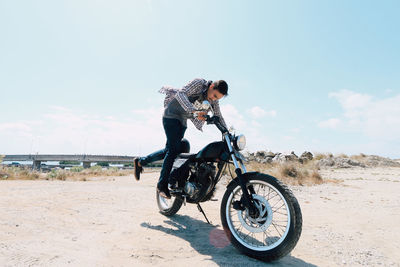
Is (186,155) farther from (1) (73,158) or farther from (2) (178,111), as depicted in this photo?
(1) (73,158)

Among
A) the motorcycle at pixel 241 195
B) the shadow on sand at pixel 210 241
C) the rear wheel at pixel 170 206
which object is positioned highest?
the motorcycle at pixel 241 195

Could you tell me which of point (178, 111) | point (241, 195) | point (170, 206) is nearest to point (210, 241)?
point (241, 195)

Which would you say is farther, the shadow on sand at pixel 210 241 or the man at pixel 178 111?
the man at pixel 178 111

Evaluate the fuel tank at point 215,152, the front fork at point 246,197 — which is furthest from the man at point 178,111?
the front fork at point 246,197

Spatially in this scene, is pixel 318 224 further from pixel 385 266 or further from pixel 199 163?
pixel 199 163

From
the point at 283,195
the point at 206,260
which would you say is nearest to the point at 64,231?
the point at 206,260

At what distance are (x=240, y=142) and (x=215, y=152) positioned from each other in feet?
1.21

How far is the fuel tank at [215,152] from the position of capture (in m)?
2.93

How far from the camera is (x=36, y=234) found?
2639 millimetres

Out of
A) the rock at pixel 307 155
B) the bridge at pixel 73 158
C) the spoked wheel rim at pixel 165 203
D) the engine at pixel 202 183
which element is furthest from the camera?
the bridge at pixel 73 158

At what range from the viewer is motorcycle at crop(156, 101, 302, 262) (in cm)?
218

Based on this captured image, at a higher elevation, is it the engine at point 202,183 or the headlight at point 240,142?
the headlight at point 240,142

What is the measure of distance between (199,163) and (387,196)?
6.03 m

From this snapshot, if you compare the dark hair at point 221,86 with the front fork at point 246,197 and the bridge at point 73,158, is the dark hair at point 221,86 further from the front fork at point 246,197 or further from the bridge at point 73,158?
the bridge at point 73,158
